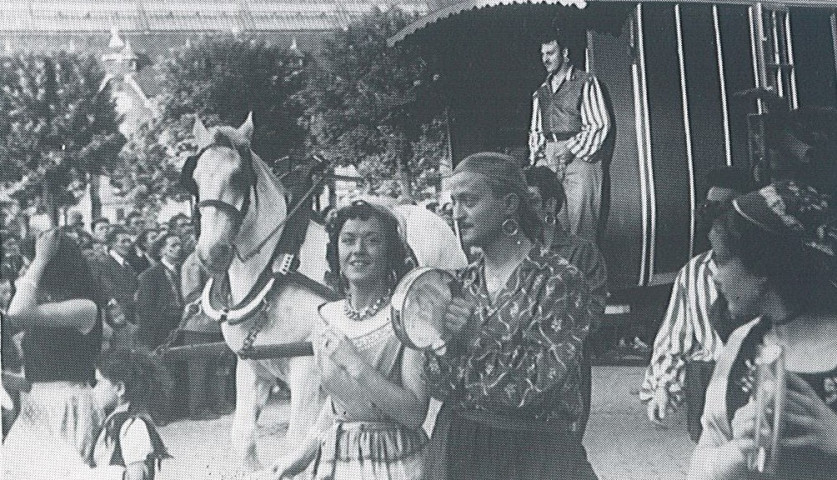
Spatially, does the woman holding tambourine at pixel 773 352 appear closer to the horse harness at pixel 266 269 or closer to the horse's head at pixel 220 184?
the horse harness at pixel 266 269

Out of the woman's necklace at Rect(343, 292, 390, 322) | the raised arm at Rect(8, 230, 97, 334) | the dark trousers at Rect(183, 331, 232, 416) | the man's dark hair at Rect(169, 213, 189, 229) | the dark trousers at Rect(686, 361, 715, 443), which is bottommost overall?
the dark trousers at Rect(686, 361, 715, 443)

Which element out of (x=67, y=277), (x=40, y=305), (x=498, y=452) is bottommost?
(x=498, y=452)

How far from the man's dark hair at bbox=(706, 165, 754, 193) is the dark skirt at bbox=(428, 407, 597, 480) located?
1345mm

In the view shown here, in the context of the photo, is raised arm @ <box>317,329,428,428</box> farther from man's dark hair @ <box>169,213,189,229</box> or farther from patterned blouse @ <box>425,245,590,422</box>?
man's dark hair @ <box>169,213,189,229</box>

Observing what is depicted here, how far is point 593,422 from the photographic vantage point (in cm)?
456

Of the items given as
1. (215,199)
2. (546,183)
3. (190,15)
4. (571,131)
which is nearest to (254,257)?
(215,199)

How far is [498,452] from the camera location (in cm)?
449

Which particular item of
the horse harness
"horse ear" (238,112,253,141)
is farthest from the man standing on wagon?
"horse ear" (238,112,253,141)

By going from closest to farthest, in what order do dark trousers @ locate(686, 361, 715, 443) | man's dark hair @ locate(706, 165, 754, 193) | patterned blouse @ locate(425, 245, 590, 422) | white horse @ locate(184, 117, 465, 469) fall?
1. patterned blouse @ locate(425, 245, 590, 422)
2. white horse @ locate(184, 117, 465, 469)
3. dark trousers @ locate(686, 361, 715, 443)
4. man's dark hair @ locate(706, 165, 754, 193)

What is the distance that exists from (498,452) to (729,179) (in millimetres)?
1656

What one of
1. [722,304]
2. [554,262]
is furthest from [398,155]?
[722,304]

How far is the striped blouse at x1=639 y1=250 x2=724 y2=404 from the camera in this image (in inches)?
185

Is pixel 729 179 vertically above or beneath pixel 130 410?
above

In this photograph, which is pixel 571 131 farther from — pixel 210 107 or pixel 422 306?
pixel 210 107
